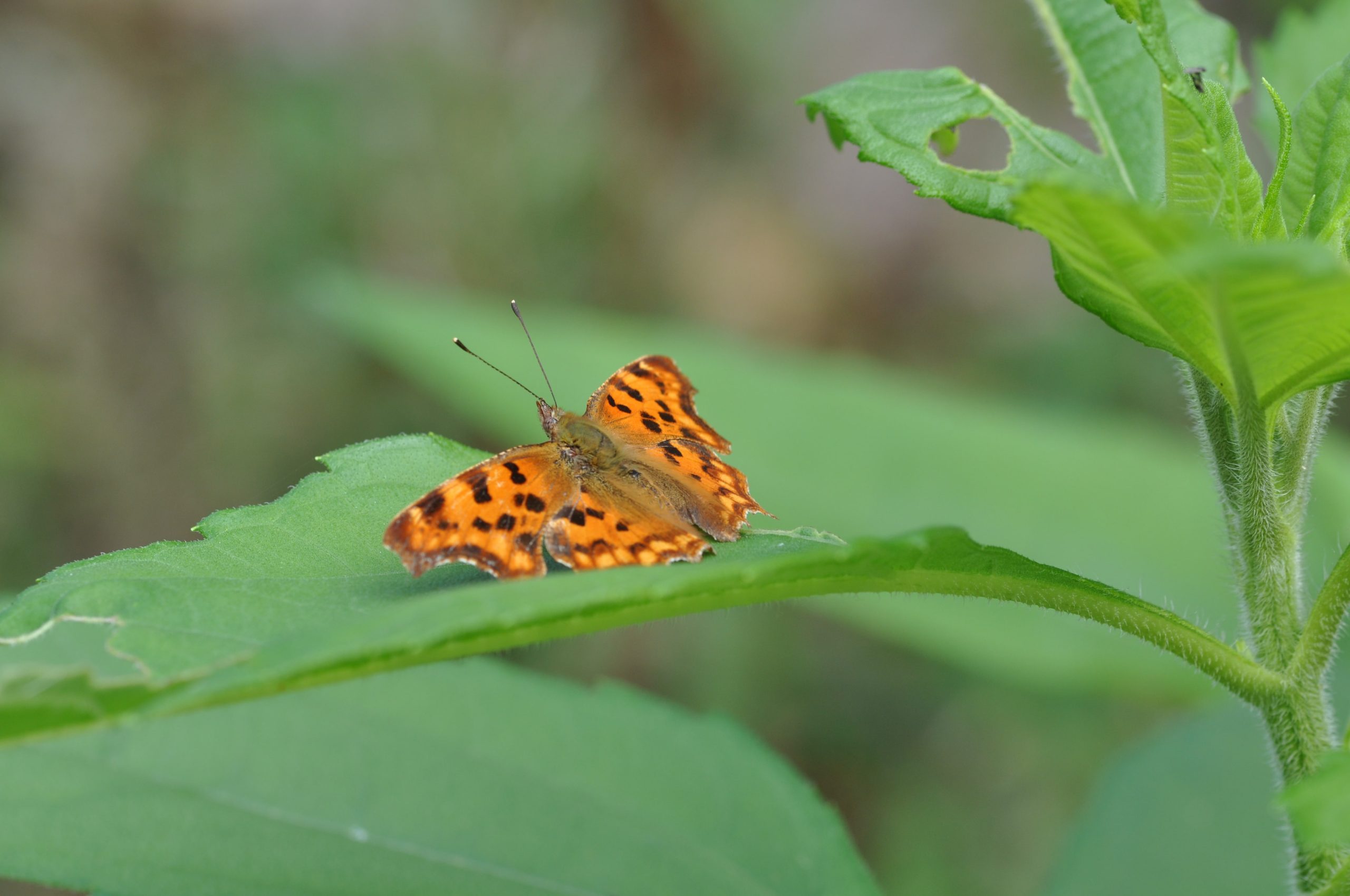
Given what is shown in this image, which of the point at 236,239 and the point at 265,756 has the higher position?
the point at 236,239

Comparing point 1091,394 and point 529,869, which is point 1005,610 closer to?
point 529,869

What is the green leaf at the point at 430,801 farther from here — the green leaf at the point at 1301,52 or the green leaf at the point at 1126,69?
the green leaf at the point at 1301,52

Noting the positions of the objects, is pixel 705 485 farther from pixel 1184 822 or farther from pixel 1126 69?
pixel 1184 822

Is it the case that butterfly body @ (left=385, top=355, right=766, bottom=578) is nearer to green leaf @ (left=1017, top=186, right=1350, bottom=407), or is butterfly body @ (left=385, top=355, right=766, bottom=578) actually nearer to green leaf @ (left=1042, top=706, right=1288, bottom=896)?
green leaf @ (left=1017, top=186, right=1350, bottom=407)

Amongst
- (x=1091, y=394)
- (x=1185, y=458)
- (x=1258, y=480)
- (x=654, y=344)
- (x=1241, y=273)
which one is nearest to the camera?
(x=1241, y=273)

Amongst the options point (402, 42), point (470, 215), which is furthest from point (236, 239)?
point (402, 42)

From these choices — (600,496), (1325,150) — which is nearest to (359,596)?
(600,496)
